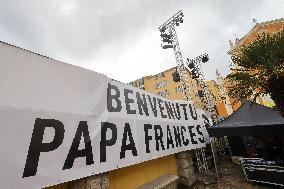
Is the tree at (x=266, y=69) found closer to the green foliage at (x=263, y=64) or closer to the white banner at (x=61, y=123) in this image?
the green foliage at (x=263, y=64)

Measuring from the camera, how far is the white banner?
286 cm

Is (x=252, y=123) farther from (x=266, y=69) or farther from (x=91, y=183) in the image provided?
(x=91, y=183)

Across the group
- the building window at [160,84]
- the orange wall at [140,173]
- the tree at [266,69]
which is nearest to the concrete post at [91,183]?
the orange wall at [140,173]

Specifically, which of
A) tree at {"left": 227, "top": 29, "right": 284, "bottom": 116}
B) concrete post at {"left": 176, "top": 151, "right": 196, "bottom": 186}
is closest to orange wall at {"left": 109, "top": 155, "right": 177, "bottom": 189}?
concrete post at {"left": 176, "top": 151, "right": 196, "bottom": 186}

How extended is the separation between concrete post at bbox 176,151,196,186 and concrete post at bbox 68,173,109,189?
13.0 ft

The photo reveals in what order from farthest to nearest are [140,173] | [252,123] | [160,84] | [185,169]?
1. [160,84]
2. [185,169]
3. [252,123]
4. [140,173]

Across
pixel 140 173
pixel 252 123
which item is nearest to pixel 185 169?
pixel 140 173

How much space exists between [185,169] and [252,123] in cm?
274

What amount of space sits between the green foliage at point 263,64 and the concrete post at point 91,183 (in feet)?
13.0

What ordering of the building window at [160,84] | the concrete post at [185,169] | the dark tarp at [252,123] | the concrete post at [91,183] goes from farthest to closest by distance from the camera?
the building window at [160,84] < the concrete post at [185,169] < the dark tarp at [252,123] < the concrete post at [91,183]

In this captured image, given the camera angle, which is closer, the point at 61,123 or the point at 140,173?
the point at 61,123

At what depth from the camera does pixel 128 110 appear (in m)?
5.16

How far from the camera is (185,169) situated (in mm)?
7363

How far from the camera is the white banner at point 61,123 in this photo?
286 cm
